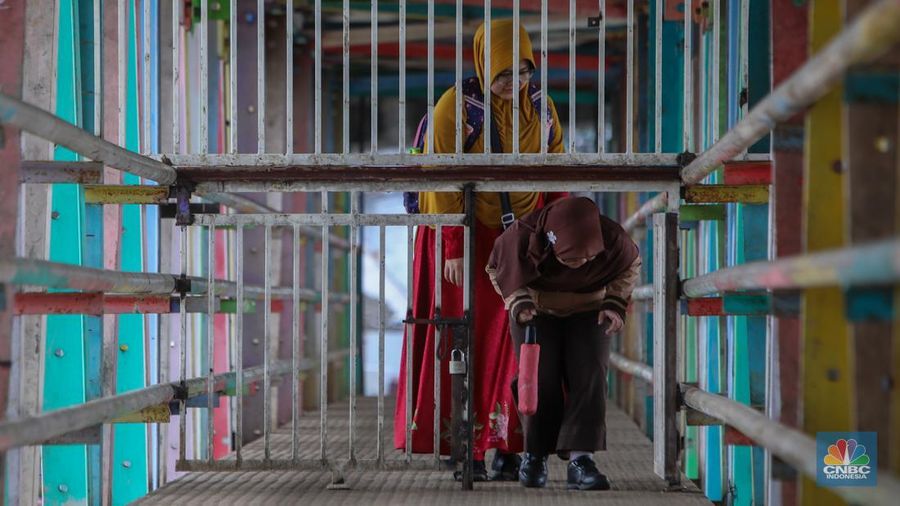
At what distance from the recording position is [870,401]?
183 cm

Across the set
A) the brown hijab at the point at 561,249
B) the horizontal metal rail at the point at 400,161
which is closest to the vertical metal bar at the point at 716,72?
the horizontal metal rail at the point at 400,161

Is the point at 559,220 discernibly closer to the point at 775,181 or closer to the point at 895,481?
the point at 775,181

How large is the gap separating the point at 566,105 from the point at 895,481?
8.49m

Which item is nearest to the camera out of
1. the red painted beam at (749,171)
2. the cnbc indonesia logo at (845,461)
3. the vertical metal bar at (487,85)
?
the cnbc indonesia logo at (845,461)

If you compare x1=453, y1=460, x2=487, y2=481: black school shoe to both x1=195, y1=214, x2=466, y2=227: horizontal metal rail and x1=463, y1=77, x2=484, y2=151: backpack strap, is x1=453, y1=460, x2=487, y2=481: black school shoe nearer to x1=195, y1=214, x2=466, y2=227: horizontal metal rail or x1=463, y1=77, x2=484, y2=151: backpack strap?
x1=195, y1=214, x2=466, y2=227: horizontal metal rail

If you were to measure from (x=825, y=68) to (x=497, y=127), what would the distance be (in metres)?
2.50

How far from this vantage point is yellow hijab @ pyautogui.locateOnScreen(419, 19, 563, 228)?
13.9 feet

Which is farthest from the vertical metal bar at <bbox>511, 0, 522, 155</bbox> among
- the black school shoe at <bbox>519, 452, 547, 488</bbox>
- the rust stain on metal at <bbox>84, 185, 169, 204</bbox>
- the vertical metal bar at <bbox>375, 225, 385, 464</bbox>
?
the rust stain on metal at <bbox>84, 185, 169, 204</bbox>

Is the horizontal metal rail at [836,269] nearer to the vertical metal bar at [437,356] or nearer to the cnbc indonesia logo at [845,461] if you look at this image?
the cnbc indonesia logo at [845,461]

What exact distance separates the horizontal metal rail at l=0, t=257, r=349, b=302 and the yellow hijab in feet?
3.20

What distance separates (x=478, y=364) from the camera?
→ 434 cm

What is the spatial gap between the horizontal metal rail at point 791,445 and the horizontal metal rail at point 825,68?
0.61 m

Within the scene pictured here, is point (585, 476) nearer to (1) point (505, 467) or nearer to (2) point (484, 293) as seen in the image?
(1) point (505, 467)

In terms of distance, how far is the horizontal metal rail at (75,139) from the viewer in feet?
7.94
